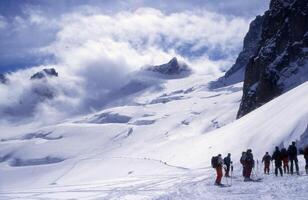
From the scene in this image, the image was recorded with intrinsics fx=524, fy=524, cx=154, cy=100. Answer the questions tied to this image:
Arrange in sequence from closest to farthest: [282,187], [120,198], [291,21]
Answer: [282,187] → [120,198] → [291,21]

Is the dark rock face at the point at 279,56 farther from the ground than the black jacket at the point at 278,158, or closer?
farther from the ground

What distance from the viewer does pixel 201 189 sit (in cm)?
3003

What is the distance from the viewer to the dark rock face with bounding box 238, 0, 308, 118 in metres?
121

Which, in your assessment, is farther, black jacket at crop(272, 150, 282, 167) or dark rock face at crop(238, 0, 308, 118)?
dark rock face at crop(238, 0, 308, 118)

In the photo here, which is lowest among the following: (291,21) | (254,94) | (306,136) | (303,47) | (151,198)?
(151,198)

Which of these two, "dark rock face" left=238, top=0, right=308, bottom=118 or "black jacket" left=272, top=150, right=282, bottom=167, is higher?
"dark rock face" left=238, top=0, right=308, bottom=118

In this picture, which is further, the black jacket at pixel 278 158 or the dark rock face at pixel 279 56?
the dark rock face at pixel 279 56

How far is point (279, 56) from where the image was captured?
429 feet

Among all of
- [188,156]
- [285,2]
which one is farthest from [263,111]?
[285,2]

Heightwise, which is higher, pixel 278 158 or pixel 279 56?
pixel 279 56

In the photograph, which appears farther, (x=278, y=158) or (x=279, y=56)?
(x=279, y=56)

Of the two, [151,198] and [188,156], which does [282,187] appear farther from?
[188,156]

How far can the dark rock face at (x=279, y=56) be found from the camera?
396 ft

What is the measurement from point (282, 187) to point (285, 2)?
124 m
